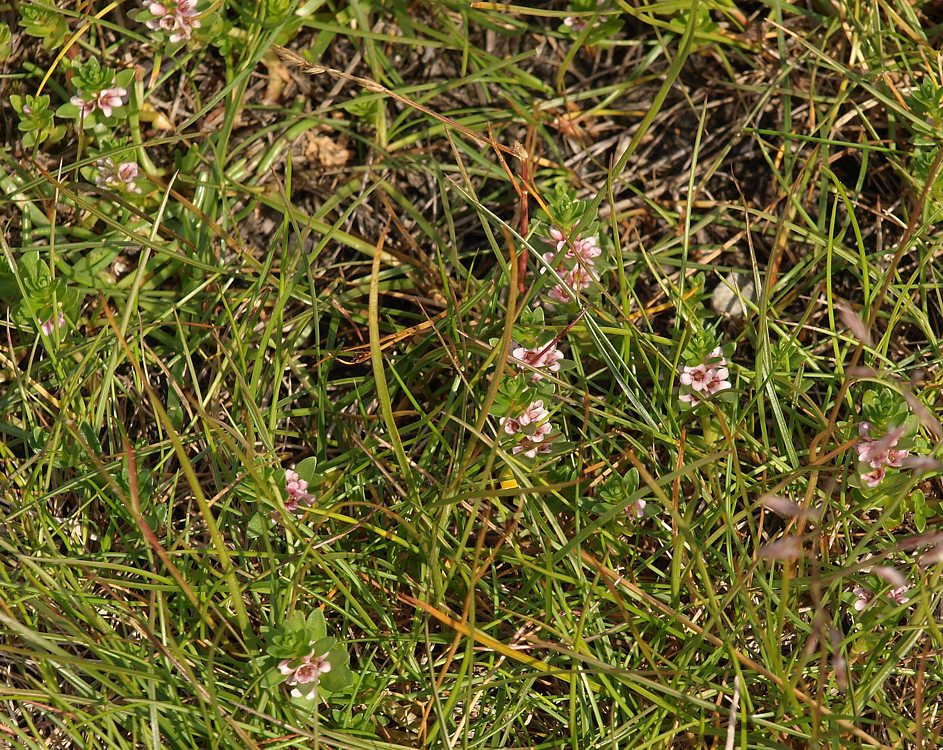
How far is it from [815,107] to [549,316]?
1333 mm

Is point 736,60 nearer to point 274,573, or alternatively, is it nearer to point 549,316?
point 549,316

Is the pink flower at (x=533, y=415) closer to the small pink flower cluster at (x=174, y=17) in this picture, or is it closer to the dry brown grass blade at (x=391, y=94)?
the dry brown grass blade at (x=391, y=94)

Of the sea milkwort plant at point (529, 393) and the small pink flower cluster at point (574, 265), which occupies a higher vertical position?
the small pink flower cluster at point (574, 265)

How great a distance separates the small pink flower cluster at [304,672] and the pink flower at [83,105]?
1.93 m

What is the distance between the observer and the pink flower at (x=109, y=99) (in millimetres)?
2797

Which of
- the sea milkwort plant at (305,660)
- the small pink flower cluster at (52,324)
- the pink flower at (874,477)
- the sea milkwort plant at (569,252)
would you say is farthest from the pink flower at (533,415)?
the small pink flower cluster at (52,324)

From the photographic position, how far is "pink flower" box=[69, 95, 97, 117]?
2781mm

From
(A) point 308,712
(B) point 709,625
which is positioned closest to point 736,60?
(B) point 709,625

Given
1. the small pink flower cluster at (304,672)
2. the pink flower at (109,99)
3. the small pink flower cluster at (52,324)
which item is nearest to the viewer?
the small pink flower cluster at (304,672)

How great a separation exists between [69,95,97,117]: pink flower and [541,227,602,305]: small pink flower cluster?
163 centimetres

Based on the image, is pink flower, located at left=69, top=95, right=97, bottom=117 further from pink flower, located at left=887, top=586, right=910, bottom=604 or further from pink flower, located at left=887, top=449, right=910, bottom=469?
pink flower, located at left=887, top=586, right=910, bottom=604

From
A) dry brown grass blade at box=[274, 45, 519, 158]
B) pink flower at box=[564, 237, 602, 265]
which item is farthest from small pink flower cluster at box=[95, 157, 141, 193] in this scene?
pink flower at box=[564, 237, 602, 265]

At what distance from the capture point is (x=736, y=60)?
10.3 feet

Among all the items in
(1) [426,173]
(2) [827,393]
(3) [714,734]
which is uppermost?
(1) [426,173]
